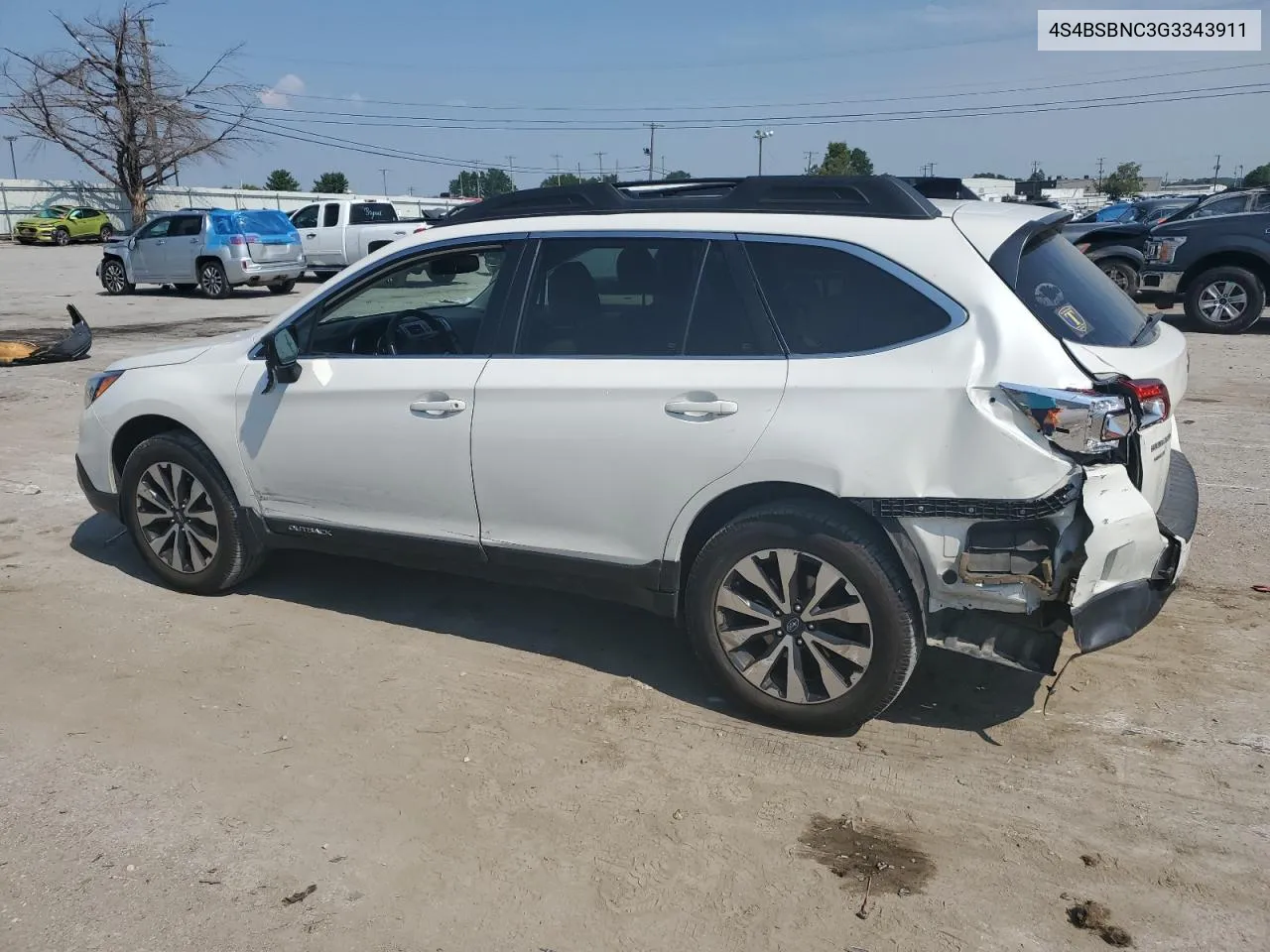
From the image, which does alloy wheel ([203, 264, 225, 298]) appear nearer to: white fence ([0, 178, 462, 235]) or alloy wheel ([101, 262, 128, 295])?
alloy wheel ([101, 262, 128, 295])

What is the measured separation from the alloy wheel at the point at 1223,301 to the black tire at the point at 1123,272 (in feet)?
4.45

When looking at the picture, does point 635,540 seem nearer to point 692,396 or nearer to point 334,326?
point 692,396

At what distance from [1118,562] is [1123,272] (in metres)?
13.9

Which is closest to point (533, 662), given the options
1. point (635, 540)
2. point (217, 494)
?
point (635, 540)

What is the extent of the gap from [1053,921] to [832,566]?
4.03 ft

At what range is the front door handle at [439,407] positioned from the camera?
4.11m

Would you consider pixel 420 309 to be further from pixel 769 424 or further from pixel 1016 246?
pixel 1016 246

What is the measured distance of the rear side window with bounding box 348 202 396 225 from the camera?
977 inches

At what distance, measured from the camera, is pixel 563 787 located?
11.3 feet

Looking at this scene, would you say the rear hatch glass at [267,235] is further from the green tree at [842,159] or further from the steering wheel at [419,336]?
the green tree at [842,159]

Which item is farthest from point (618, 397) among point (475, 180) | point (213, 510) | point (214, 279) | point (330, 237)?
point (475, 180)

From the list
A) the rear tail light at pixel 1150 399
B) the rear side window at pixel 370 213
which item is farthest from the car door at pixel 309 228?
the rear tail light at pixel 1150 399

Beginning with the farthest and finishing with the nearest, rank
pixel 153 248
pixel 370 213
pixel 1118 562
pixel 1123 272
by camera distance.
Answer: pixel 370 213
pixel 153 248
pixel 1123 272
pixel 1118 562

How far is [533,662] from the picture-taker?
4359 millimetres
